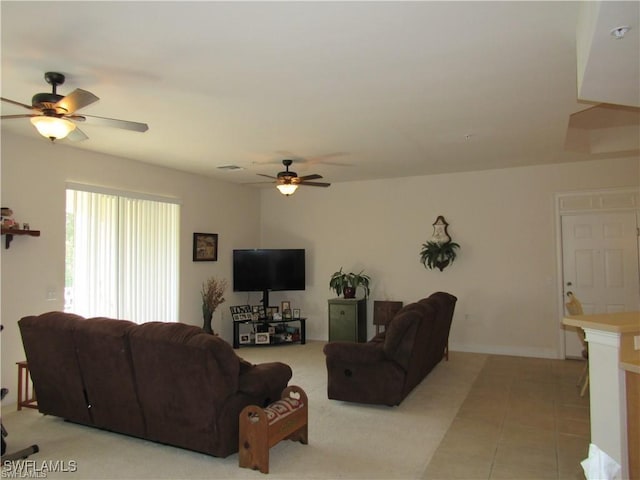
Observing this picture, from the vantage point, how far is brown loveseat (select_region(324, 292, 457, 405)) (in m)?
4.23

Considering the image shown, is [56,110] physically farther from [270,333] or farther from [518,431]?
[270,333]

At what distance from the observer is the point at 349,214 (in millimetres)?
7797

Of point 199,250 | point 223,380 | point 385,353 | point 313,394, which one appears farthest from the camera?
point 199,250

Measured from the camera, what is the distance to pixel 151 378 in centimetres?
327

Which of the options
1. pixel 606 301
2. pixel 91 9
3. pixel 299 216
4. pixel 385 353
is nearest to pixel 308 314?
pixel 299 216

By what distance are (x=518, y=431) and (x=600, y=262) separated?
3.48 metres

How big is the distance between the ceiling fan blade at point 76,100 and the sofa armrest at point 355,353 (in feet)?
9.70

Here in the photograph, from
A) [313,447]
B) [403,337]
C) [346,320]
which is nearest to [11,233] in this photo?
[313,447]

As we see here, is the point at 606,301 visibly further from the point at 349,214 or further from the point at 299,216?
the point at 299,216

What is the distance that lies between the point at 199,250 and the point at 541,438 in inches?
204

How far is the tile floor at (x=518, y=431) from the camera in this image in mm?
3100

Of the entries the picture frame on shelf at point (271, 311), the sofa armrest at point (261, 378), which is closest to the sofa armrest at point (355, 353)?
the sofa armrest at point (261, 378)

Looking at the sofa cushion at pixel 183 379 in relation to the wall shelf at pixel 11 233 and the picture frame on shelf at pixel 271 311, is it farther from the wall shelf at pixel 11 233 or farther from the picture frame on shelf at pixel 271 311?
the picture frame on shelf at pixel 271 311

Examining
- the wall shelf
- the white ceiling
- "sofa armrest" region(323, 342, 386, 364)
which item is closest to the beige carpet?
"sofa armrest" region(323, 342, 386, 364)
